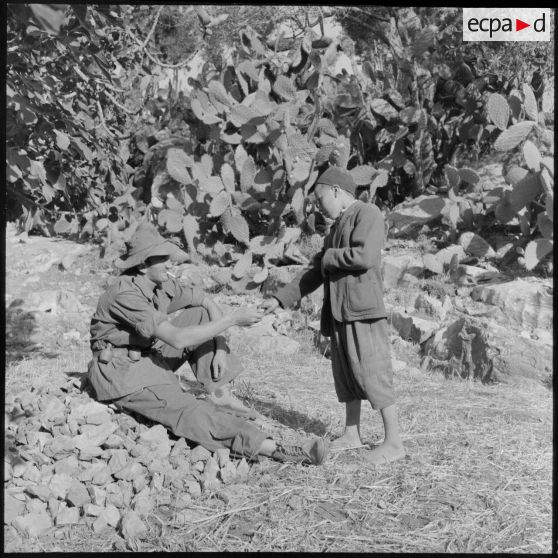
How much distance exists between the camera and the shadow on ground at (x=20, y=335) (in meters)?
5.75

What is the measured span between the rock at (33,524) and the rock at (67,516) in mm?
38

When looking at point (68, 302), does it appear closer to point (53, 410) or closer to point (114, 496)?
point (53, 410)

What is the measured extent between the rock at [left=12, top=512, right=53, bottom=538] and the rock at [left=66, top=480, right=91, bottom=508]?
13cm

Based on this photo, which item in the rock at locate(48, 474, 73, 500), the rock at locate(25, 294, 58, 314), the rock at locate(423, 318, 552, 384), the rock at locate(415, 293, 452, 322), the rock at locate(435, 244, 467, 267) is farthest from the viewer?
the rock at locate(25, 294, 58, 314)

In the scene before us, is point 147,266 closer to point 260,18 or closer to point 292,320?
point 292,320

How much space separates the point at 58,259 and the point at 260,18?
4.03 m

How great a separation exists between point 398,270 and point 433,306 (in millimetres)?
742

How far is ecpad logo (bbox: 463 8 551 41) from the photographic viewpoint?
5.54 m

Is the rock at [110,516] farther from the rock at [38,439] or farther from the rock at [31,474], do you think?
the rock at [38,439]

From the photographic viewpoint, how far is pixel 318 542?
292 centimetres

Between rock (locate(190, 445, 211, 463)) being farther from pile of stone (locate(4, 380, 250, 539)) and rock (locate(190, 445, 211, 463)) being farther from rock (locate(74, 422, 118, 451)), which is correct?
rock (locate(74, 422, 118, 451))

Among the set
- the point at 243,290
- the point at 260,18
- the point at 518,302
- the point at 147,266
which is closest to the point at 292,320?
the point at 243,290

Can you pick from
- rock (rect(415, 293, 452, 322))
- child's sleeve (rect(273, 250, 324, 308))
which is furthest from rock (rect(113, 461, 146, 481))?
rock (rect(415, 293, 452, 322))

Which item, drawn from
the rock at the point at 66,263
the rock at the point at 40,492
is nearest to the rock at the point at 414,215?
the rock at the point at 66,263
